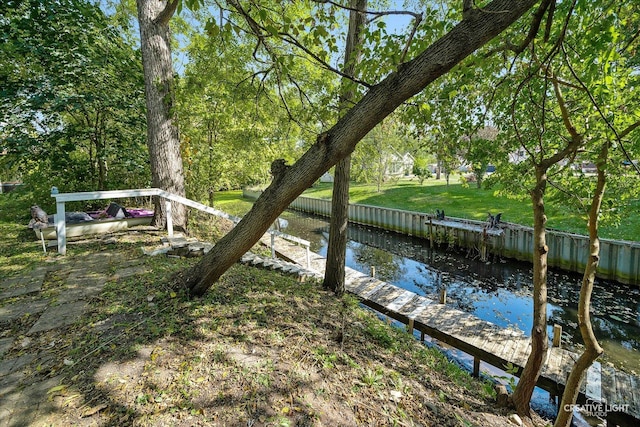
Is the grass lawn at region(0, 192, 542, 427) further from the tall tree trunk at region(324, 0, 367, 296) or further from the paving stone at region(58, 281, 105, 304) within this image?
the tall tree trunk at region(324, 0, 367, 296)

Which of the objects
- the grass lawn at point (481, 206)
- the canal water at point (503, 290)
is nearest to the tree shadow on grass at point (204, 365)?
the canal water at point (503, 290)

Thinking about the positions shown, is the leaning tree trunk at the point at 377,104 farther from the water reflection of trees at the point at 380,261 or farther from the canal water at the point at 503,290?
the water reflection of trees at the point at 380,261

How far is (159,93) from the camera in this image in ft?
20.3

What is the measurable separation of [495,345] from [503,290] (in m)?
5.01

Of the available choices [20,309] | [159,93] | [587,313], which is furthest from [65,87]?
[587,313]

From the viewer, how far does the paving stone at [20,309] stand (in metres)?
3.14

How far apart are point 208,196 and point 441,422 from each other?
10566 millimetres

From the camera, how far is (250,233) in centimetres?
295

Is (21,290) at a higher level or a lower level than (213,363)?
higher

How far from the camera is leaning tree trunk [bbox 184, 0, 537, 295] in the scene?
2023mm

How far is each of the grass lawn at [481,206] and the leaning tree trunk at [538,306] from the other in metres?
4.60

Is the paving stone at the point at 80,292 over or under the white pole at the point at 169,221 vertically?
under

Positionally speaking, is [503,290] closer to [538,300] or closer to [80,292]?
[538,300]

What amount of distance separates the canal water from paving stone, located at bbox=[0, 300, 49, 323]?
30.2 ft
